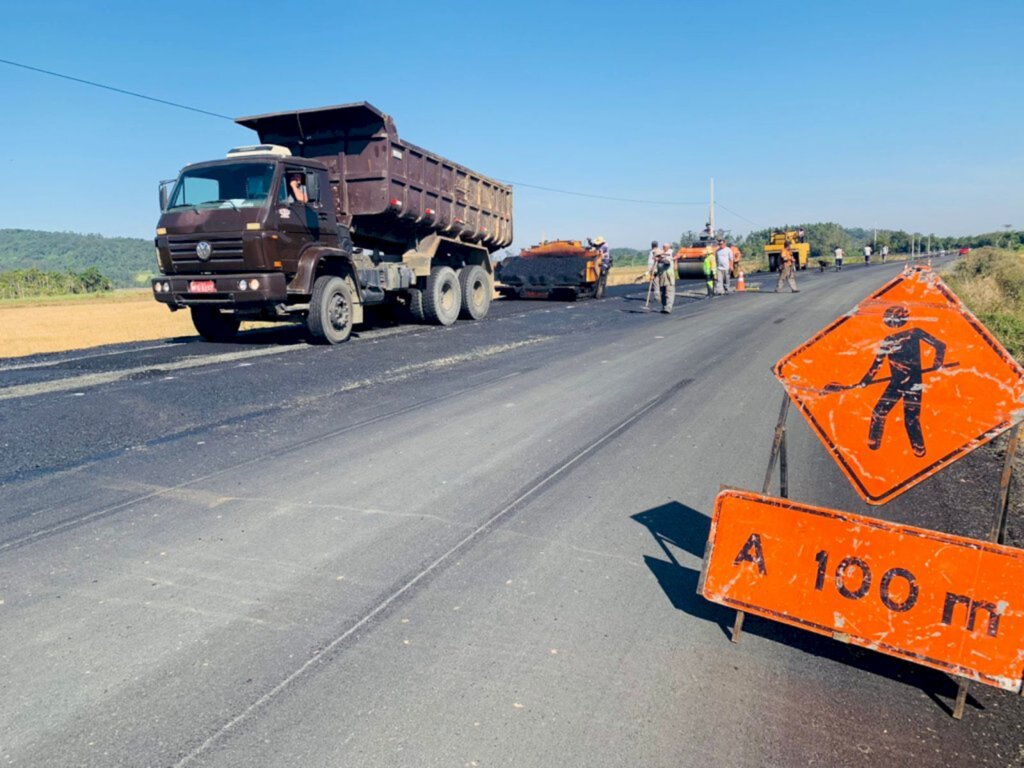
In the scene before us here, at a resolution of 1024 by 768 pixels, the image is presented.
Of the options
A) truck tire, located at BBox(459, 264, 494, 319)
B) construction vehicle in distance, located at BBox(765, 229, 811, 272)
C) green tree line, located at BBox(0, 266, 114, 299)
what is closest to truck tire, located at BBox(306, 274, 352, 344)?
truck tire, located at BBox(459, 264, 494, 319)

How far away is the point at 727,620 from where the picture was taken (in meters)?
3.32

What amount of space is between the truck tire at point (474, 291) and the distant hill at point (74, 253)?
148 metres

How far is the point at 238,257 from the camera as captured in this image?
1071cm

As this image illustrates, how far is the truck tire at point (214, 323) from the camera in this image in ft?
40.6

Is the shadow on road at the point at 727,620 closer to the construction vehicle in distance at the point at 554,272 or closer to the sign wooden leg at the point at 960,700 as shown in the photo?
the sign wooden leg at the point at 960,700

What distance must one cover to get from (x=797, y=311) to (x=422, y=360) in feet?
36.0

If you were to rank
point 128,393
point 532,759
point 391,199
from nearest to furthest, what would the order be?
point 532,759 < point 128,393 < point 391,199

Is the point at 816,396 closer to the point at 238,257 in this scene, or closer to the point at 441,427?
the point at 441,427

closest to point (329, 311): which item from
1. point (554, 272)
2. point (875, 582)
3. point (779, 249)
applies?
point (875, 582)

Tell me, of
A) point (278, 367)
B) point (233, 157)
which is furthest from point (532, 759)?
point (233, 157)

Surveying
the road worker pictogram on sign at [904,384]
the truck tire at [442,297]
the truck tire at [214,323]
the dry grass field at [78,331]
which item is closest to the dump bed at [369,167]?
the truck tire at [442,297]

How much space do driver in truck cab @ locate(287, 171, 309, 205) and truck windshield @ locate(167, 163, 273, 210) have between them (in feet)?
1.34

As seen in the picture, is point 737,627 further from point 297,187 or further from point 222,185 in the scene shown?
point 222,185

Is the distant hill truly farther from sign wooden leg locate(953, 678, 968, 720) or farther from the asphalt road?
sign wooden leg locate(953, 678, 968, 720)
